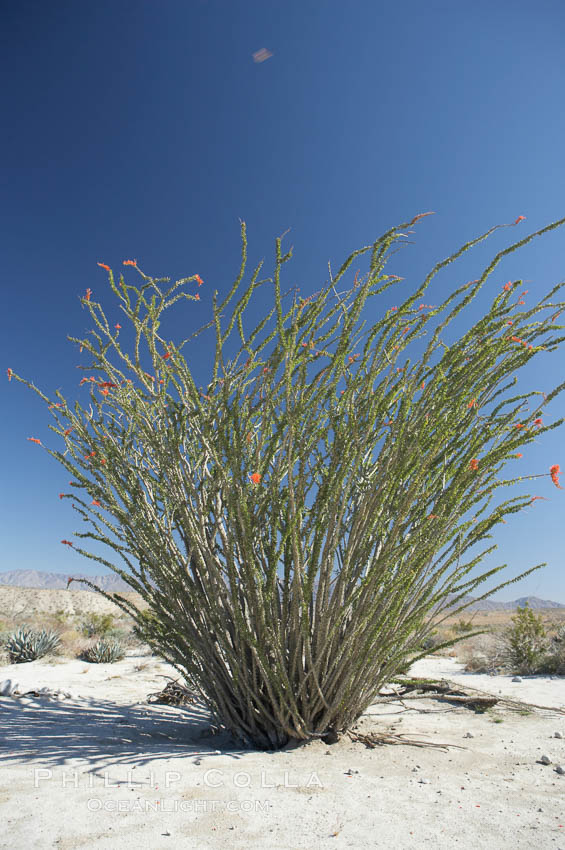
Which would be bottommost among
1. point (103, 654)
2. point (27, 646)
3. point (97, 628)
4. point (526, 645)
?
point (526, 645)

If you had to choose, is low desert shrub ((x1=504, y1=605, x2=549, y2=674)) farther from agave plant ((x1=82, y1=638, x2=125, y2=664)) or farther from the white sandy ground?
agave plant ((x1=82, y1=638, x2=125, y2=664))

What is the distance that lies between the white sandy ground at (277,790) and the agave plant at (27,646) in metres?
5.53

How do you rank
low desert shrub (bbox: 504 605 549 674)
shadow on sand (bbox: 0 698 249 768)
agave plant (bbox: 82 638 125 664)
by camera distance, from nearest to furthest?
shadow on sand (bbox: 0 698 249 768) → low desert shrub (bbox: 504 605 549 674) → agave plant (bbox: 82 638 125 664)

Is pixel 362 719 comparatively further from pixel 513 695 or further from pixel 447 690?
pixel 513 695

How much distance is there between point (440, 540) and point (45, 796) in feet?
7.24

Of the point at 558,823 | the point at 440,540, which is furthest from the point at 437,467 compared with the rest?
the point at 558,823

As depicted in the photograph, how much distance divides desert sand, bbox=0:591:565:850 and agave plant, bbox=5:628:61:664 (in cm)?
548

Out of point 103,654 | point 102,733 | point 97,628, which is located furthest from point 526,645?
point 97,628

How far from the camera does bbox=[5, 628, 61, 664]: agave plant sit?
318 inches

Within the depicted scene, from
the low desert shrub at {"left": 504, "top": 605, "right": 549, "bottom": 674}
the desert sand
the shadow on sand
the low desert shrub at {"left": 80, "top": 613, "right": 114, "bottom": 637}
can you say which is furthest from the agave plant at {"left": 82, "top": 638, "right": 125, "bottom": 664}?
the low desert shrub at {"left": 504, "top": 605, "right": 549, "bottom": 674}

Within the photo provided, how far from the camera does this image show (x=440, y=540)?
8.66 feet

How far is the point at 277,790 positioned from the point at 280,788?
2cm

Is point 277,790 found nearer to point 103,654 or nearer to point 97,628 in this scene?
point 103,654

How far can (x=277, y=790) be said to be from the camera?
6.70 feet
